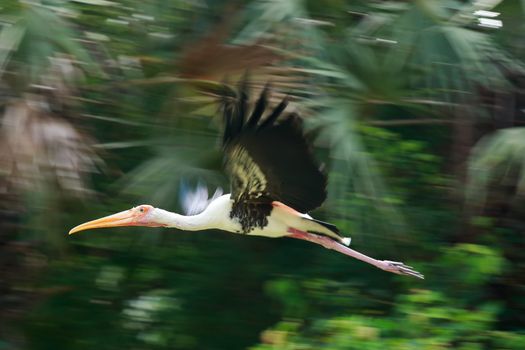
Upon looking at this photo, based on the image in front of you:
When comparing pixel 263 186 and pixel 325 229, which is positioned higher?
pixel 263 186

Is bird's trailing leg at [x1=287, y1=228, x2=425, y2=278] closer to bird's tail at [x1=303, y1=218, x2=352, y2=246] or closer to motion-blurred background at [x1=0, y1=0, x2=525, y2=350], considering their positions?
bird's tail at [x1=303, y1=218, x2=352, y2=246]

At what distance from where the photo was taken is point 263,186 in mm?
3818

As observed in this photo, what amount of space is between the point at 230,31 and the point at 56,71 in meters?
0.61

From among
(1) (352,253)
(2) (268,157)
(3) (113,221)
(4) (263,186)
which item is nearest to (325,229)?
(1) (352,253)

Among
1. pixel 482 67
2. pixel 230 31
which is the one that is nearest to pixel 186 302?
pixel 230 31

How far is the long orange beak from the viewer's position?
13.9ft

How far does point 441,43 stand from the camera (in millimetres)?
4570

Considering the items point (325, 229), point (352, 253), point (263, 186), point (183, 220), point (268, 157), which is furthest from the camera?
point (352, 253)

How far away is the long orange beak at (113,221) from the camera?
4234 mm

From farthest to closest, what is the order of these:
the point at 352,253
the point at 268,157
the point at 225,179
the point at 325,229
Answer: the point at 225,179 → the point at 352,253 → the point at 325,229 → the point at 268,157

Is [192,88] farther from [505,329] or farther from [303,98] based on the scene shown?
[505,329]

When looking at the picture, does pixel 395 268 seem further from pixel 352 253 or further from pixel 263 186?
pixel 263 186

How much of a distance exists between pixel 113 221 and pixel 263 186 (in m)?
0.70

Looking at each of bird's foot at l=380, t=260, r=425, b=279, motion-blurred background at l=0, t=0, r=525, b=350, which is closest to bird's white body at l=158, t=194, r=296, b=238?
motion-blurred background at l=0, t=0, r=525, b=350
